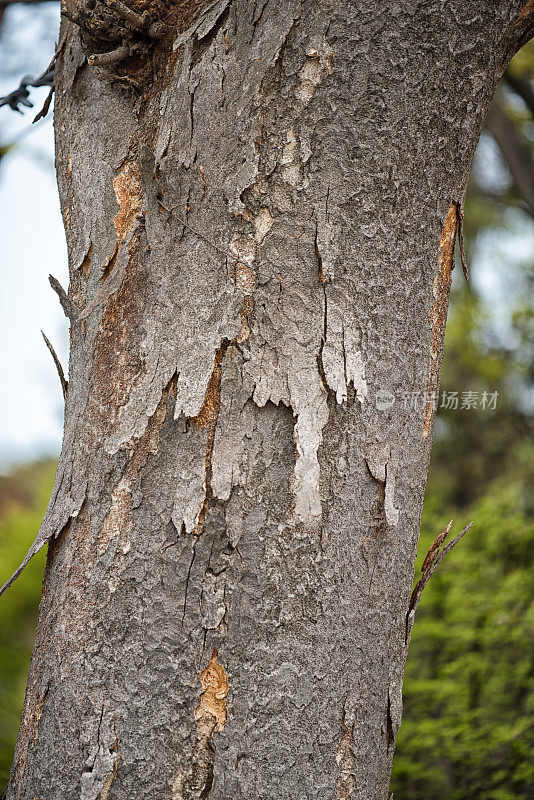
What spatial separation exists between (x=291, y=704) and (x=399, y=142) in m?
0.79

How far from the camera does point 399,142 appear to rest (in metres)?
0.87

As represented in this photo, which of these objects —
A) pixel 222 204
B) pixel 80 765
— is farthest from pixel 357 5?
pixel 80 765

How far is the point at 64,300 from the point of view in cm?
99

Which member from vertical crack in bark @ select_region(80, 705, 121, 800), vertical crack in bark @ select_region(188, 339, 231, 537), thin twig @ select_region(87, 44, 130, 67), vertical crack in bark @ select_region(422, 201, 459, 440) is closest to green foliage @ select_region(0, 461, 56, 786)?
vertical crack in bark @ select_region(80, 705, 121, 800)

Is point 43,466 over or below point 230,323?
over

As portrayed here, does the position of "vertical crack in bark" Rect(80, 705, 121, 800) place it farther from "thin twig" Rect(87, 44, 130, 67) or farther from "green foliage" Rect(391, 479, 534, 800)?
"green foliage" Rect(391, 479, 534, 800)

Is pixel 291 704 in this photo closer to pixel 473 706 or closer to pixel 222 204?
pixel 222 204

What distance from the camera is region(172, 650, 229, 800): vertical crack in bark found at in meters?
0.77

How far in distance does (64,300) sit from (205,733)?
2.25 ft

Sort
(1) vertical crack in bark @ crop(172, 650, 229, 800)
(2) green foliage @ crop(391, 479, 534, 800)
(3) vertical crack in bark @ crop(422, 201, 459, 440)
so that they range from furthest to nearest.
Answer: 1. (2) green foliage @ crop(391, 479, 534, 800)
2. (3) vertical crack in bark @ crop(422, 201, 459, 440)
3. (1) vertical crack in bark @ crop(172, 650, 229, 800)

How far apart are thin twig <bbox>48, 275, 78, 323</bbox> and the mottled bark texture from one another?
0.09m

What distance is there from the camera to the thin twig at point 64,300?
0.99 meters

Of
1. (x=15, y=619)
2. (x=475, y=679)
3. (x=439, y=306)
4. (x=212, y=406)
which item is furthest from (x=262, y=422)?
(x=15, y=619)

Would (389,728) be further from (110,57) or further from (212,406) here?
(110,57)
